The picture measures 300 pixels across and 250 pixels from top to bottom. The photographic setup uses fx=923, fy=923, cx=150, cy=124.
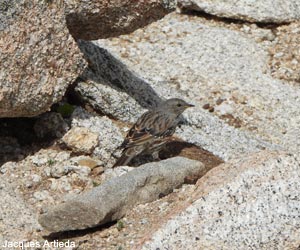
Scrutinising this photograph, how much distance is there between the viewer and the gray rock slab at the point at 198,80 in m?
12.8

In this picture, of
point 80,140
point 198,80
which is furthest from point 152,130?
point 198,80

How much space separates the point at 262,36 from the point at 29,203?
7.14 meters

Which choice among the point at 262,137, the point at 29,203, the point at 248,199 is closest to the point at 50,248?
the point at 29,203

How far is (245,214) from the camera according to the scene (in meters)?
8.13

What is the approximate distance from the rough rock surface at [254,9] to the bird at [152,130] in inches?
143

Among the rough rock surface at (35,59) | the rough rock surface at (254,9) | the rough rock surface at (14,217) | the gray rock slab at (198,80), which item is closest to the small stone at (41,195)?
the rough rock surface at (14,217)

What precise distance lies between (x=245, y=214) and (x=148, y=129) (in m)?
4.08

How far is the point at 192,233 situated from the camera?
26.6 ft

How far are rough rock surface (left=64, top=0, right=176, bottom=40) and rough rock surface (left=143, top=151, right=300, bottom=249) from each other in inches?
145

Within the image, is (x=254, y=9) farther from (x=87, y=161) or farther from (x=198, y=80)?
(x=87, y=161)

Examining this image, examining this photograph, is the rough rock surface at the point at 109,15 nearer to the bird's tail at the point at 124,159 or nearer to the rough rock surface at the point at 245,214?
the bird's tail at the point at 124,159

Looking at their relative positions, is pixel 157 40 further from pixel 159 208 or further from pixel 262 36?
pixel 159 208

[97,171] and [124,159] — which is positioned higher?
[97,171]

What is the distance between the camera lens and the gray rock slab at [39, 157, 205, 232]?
8859 millimetres
